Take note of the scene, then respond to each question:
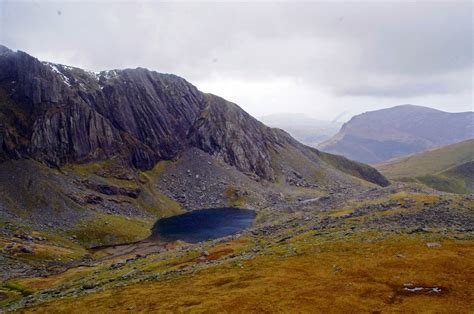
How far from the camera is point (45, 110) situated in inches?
7648

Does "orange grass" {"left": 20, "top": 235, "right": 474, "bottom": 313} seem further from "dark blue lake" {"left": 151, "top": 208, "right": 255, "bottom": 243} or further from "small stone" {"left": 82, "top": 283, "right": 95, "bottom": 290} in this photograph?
"dark blue lake" {"left": 151, "top": 208, "right": 255, "bottom": 243}

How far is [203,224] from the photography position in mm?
166625

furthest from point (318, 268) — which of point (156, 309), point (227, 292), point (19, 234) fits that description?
point (19, 234)

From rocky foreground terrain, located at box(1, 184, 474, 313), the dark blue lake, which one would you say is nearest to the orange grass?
rocky foreground terrain, located at box(1, 184, 474, 313)

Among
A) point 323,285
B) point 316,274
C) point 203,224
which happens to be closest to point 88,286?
point 316,274

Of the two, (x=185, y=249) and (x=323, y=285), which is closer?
(x=323, y=285)

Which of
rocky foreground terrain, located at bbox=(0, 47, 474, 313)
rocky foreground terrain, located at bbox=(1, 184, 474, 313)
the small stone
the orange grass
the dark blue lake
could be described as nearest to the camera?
the orange grass

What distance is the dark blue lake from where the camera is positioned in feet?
487

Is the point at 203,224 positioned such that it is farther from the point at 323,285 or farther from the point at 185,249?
the point at 323,285

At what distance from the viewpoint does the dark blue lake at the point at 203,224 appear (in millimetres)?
148325

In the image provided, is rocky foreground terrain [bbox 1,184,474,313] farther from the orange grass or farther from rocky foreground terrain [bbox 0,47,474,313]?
rocky foreground terrain [bbox 0,47,474,313]

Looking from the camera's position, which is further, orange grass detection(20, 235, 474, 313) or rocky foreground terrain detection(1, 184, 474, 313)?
rocky foreground terrain detection(1, 184, 474, 313)

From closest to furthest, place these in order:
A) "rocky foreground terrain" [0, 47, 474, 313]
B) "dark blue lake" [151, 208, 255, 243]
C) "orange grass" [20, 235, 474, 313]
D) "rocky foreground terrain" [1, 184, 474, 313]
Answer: "orange grass" [20, 235, 474, 313] < "rocky foreground terrain" [1, 184, 474, 313] < "rocky foreground terrain" [0, 47, 474, 313] < "dark blue lake" [151, 208, 255, 243]

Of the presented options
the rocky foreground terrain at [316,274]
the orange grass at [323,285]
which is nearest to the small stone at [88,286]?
the rocky foreground terrain at [316,274]
